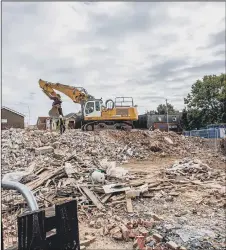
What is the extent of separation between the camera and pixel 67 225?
3.75ft

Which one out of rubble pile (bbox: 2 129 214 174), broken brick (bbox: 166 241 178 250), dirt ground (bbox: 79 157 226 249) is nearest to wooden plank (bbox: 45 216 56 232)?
broken brick (bbox: 166 241 178 250)

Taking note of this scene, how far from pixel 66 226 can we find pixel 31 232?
15cm

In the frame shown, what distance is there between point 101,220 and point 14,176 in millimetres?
3223

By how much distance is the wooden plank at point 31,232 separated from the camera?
1.03 m

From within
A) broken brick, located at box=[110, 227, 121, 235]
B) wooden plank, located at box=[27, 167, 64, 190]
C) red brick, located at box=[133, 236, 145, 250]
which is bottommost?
red brick, located at box=[133, 236, 145, 250]

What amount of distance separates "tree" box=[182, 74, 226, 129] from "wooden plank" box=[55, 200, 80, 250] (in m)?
28.0

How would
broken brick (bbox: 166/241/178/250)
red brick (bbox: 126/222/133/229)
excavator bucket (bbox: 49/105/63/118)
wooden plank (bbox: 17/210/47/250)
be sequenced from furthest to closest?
excavator bucket (bbox: 49/105/63/118) → red brick (bbox: 126/222/133/229) → broken brick (bbox: 166/241/178/250) → wooden plank (bbox: 17/210/47/250)

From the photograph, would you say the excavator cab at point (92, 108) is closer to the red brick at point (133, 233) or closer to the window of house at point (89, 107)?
the window of house at point (89, 107)

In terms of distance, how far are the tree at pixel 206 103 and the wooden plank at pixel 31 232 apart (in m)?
28.2

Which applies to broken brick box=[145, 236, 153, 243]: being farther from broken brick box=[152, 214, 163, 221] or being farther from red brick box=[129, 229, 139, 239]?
broken brick box=[152, 214, 163, 221]

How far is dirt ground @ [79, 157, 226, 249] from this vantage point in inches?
192

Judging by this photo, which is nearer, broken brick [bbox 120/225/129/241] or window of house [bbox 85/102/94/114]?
broken brick [bbox 120/225/129/241]

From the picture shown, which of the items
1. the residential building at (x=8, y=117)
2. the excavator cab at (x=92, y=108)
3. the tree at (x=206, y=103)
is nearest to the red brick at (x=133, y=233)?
the residential building at (x=8, y=117)

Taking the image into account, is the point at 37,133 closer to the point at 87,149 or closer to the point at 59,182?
the point at 87,149
